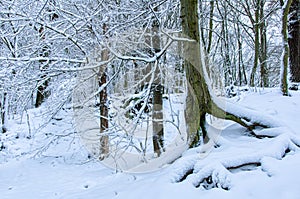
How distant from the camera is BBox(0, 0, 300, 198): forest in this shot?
299cm

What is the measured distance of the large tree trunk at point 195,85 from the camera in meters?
3.87

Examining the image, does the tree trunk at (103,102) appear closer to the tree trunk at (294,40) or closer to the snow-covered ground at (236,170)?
the snow-covered ground at (236,170)

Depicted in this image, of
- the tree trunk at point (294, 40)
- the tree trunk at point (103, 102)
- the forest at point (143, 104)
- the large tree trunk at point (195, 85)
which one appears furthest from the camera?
the tree trunk at point (294, 40)

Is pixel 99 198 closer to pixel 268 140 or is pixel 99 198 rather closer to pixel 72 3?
pixel 268 140

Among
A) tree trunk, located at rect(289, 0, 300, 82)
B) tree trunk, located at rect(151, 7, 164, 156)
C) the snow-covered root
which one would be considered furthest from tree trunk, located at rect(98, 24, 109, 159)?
tree trunk, located at rect(289, 0, 300, 82)

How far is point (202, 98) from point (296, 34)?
3.90 m

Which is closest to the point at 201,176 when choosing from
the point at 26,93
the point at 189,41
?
the point at 189,41

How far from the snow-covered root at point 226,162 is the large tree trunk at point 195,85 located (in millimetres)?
590

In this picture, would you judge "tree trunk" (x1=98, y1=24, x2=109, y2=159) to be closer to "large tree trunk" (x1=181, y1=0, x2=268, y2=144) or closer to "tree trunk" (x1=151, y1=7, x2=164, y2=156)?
"tree trunk" (x1=151, y1=7, x2=164, y2=156)

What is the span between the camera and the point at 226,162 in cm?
287

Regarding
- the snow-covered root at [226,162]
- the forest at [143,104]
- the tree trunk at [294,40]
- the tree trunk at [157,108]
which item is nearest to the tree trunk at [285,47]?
the forest at [143,104]

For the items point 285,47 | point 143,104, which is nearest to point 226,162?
point 143,104

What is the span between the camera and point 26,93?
457 centimetres

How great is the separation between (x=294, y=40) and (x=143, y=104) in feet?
14.4
